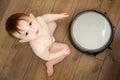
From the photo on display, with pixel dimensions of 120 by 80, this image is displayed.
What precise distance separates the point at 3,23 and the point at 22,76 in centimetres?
37

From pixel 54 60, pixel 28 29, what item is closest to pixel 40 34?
pixel 28 29

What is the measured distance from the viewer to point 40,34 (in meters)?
1.32

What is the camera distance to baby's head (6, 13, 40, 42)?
4.04 feet

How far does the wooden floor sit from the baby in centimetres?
6

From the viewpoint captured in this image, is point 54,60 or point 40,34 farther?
point 54,60

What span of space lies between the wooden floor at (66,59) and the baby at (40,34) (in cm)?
6

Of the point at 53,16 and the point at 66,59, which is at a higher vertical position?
the point at 53,16

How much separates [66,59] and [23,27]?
1.22 ft

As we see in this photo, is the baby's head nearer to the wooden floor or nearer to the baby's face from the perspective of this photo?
the baby's face

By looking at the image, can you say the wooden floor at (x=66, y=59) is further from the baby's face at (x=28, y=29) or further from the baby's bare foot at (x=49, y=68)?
the baby's face at (x=28, y=29)

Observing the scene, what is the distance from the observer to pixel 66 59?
4.86ft

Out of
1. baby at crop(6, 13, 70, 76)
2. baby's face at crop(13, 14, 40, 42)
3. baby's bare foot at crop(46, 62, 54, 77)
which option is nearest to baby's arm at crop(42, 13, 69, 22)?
baby at crop(6, 13, 70, 76)

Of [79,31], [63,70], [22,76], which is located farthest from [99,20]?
[22,76]

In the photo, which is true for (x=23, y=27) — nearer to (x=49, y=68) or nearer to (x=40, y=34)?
(x=40, y=34)
